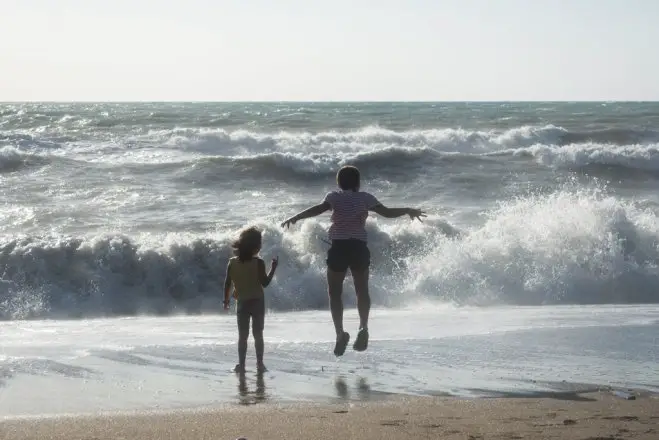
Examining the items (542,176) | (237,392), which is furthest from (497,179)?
(237,392)

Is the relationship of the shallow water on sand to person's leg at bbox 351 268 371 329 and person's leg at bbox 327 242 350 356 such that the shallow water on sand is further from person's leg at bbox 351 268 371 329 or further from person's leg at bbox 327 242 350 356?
person's leg at bbox 351 268 371 329

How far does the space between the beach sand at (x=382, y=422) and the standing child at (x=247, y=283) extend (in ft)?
4.89

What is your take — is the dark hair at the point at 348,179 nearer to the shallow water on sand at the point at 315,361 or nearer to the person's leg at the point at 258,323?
the person's leg at the point at 258,323

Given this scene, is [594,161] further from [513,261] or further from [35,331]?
[35,331]

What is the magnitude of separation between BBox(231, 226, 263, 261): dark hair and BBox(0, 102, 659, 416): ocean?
91cm

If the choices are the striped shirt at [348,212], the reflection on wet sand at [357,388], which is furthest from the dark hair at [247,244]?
the reflection on wet sand at [357,388]

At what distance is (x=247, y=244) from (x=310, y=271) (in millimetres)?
7344

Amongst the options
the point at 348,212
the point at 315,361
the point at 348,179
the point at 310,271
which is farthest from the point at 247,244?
the point at 310,271

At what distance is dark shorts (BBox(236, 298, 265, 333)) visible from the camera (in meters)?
7.61

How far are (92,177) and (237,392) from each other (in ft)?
62.2

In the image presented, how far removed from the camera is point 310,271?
14.8 meters

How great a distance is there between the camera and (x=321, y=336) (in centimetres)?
959

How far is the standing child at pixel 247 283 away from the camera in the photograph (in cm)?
748

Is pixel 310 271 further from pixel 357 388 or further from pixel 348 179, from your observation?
pixel 357 388
